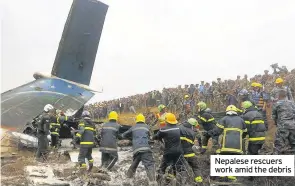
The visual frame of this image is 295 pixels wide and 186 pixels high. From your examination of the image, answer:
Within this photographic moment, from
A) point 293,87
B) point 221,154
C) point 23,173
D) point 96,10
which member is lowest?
point 23,173

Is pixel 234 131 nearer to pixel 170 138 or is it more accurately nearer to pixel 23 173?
pixel 170 138

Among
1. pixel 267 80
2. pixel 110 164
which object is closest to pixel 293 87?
pixel 267 80

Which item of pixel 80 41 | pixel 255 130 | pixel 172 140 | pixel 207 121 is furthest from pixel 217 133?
pixel 80 41

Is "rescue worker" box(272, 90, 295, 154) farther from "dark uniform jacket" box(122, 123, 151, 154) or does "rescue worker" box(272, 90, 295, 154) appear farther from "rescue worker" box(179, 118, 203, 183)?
"dark uniform jacket" box(122, 123, 151, 154)

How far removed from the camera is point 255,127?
7.86 m

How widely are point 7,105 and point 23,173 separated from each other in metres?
3.91

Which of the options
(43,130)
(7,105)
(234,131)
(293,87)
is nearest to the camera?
(234,131)

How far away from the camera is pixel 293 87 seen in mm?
14969

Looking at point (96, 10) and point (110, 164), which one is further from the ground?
point (96, 10)

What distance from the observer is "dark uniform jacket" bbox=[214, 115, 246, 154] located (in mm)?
7297

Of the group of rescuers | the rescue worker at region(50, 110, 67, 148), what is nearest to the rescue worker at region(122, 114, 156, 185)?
the group of rescuers

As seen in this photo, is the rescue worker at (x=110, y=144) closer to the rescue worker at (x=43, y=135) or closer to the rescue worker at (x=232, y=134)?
the rescue worker at (x=43, y=135)

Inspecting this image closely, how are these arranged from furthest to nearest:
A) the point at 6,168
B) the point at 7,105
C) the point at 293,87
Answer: the point at 293,87, the point at 7,105, the point at 6,168

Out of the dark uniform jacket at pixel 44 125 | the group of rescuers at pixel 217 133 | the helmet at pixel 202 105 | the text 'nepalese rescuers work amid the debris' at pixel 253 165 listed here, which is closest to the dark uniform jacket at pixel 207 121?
the helmet at pixel 202 105
